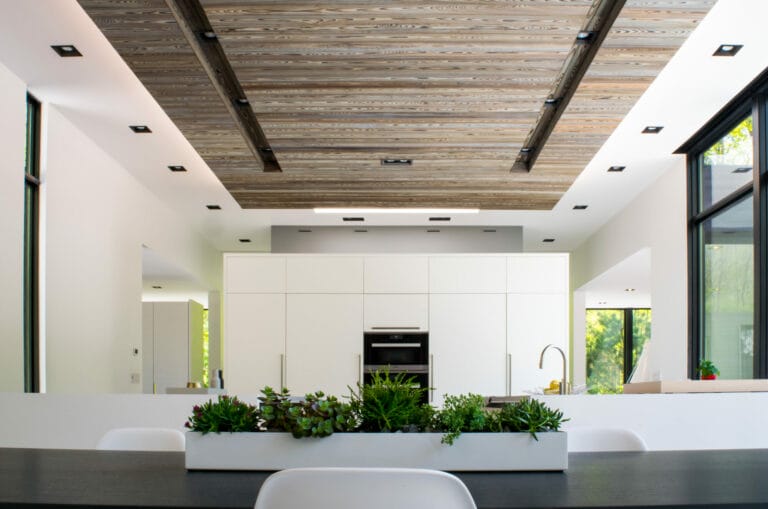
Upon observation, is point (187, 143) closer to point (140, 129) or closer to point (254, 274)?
point (140, 129)

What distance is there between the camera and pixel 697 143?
6633 mm

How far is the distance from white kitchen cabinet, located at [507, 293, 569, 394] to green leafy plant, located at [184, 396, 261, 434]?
6495mm

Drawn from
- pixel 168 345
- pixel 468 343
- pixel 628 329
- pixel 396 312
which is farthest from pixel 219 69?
pixel 628 329

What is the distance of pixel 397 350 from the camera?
853cm

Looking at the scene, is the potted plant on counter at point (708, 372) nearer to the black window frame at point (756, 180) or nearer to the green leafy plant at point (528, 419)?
the black window frame at point (756, 180)

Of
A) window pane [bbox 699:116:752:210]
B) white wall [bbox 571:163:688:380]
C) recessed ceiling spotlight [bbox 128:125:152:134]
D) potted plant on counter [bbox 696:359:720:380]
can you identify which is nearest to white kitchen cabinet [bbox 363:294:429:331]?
white wall [bbox 571:163:688:380]

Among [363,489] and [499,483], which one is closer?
[363,489]

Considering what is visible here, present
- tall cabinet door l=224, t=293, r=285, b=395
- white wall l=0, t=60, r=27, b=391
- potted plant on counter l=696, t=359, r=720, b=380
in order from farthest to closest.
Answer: tall cabinet door l=224, t=293, r=285, b=395, white wall l=0, t=60, r=27, b=391, potted plant on counter l=696, t=359, r=720, b=380

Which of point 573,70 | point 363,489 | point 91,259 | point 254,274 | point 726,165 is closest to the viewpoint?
point 363,489

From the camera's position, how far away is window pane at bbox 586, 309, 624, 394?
46.6 feet

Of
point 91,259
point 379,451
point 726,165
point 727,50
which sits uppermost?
point 727,50

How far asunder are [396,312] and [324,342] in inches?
29.0

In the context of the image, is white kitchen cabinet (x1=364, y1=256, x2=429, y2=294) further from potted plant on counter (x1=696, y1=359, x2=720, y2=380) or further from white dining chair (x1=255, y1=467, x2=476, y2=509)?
white dining chair (x1=255, y1=467, x2=476, y2=509)

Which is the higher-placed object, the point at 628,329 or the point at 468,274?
the point at 468,274
